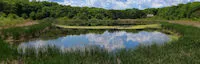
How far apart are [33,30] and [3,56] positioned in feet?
69.0

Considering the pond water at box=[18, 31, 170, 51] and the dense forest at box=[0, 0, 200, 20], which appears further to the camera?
the dense forest at box=[0, 0, 200, 20]

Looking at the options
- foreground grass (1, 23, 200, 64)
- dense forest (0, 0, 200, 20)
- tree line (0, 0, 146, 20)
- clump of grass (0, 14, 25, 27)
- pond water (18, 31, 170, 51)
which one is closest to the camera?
foreground grass (1, 23, 200, 64)

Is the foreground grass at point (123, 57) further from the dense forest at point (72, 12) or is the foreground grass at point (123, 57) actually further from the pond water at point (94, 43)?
the dense forest at point (72, 12)

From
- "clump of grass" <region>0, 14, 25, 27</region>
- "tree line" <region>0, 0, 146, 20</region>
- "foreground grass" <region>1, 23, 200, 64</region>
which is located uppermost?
"foreground grass" <region>1, 23, 200, 64</region>

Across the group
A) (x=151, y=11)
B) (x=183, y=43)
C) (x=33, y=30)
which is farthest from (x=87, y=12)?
(x=183, y=43)

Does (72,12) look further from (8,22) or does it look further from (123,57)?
(123,57)

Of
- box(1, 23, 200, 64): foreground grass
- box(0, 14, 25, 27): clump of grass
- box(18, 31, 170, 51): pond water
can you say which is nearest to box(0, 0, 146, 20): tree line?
box(0, 14, 25, 27): clump of grass

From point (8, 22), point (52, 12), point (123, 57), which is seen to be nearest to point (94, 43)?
point (123, 57)

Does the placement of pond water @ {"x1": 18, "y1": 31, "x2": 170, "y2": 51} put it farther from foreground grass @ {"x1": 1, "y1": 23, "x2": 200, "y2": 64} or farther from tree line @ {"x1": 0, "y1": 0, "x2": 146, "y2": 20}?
tree line @ {"x1": 0, "y1": 0, "x2": 146, "y2": 20}

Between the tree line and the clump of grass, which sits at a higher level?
the clump of grass

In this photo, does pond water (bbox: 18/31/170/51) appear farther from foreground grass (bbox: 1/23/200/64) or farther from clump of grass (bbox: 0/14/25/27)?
clump of grass (bbox: 0/14/25/27)

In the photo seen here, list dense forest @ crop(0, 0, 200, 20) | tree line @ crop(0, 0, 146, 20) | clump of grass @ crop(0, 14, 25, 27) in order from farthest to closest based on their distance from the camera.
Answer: tree line @ crop(0, 0, 146, 20)
dense forest @ crop(0, 0, 200, 20)
clump of grass @ crop(0, 14, 25, 27)

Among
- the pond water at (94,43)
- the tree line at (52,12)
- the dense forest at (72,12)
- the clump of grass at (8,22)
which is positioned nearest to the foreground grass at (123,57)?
the pond water at (94,43)

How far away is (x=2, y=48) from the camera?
17.8 metres
